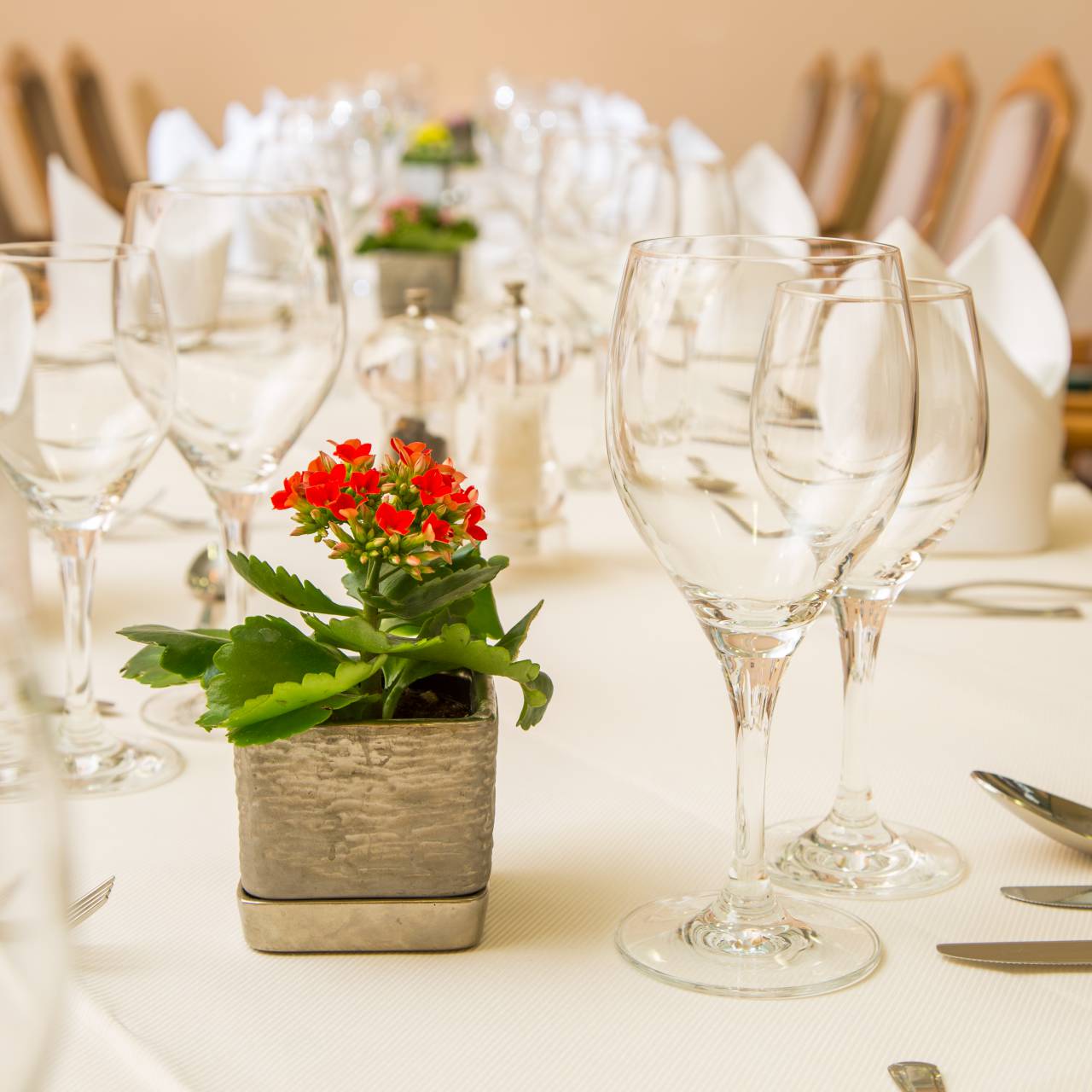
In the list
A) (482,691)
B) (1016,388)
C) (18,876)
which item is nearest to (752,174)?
(1016,388)

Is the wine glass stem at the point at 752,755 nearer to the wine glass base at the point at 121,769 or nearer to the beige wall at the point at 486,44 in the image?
the wine glass base at the point at 121,769

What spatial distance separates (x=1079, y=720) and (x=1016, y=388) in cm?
34

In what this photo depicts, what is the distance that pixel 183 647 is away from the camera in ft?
1.75

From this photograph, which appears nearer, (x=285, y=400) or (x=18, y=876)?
(x=18, y=876)

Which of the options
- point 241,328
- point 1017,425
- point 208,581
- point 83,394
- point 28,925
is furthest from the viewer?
point 1017,425

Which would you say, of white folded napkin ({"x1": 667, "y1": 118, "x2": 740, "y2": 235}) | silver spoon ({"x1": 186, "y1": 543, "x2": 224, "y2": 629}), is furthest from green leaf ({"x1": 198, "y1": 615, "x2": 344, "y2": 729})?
white folded napkin ({"x1": 667, "y1": 118, "x2": 740, "y2": 235})

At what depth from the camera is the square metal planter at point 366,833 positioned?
0.50 metres

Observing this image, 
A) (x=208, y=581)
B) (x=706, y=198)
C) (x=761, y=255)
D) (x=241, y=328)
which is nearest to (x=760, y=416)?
(x=761, y=255)

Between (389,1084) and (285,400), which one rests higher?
(285,400)

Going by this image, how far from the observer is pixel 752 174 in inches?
83.2

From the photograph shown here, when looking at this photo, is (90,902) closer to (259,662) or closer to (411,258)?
(259,662)

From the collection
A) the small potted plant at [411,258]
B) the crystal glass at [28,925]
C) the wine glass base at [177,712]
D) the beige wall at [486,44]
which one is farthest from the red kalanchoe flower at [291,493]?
the beige wall at [486,44]

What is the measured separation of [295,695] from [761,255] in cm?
20

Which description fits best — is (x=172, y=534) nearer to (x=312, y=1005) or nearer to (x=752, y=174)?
(x=312, y=1005)
